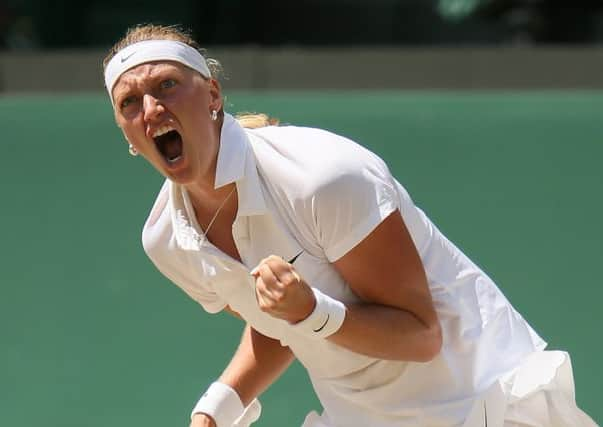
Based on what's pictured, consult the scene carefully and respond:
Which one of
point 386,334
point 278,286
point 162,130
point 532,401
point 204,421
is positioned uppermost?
point 162,130

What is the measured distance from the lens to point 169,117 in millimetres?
1937

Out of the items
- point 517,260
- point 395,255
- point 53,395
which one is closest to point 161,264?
point 395,255

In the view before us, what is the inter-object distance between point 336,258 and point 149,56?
0.37 meters

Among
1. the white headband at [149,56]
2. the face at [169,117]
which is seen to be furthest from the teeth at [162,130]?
the white headband at [149,56]

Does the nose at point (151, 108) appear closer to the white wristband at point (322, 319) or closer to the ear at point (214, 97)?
the ear at point (214, 97)

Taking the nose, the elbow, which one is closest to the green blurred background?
the elbow

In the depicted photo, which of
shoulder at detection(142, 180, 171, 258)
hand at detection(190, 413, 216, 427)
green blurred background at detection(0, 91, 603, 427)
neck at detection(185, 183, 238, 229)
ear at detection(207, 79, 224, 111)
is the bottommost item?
green blurred background at detection(0, 91, 603, 427)

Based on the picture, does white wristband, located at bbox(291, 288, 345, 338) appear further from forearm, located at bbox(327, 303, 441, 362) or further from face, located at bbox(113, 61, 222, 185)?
face, located at bbox(113, 61, 222, 185)

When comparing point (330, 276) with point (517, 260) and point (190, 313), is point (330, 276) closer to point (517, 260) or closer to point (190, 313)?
point (190, 313)

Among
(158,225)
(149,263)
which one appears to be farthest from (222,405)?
(149,263)

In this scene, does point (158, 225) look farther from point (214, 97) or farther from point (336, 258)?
point (336, 258)

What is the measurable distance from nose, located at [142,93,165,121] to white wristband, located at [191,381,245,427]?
1.56 ft

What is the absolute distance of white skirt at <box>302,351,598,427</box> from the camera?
2.01 metres

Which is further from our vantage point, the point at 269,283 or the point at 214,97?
the point at 214,97
